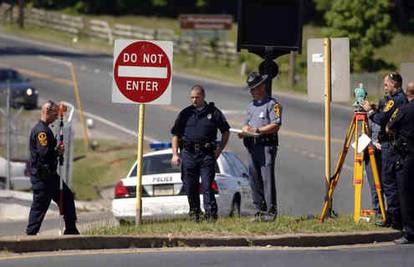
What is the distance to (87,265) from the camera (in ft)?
35.2

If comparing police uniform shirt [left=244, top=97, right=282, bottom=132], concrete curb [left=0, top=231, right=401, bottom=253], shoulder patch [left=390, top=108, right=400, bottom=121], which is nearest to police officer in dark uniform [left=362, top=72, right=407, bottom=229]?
shoulder patch [left=390, top=108, right=400, bottom=121]

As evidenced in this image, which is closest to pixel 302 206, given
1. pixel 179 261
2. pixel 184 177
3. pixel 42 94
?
pixel 184 177

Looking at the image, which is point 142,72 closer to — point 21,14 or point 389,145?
point 389,145

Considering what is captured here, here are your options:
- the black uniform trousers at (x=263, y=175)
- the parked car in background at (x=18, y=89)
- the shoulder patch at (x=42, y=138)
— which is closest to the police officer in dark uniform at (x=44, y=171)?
the shoulder patch at (x=42, y=138)

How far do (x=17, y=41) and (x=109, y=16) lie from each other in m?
14.5

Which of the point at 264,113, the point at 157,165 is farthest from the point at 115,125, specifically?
the point at 264,113

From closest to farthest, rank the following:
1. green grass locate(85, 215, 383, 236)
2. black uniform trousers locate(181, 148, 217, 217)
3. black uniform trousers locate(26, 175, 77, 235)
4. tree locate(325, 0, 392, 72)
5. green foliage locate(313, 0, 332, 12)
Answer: green grass locate(85, 215, 383, 236) < black uniform trousers locate(26, 175, 77, 235) < black uniform trousers locate(181, 148, 217, 217) < tree locate(325, 0, 392, 72) < green foliage locate(313, 0, 332, 12)

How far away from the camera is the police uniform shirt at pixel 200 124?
1392 centimetres

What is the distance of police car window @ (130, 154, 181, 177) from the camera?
17641 millimetres

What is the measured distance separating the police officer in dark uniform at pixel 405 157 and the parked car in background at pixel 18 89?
86.1ft

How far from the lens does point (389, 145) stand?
A: 1327 centimetres

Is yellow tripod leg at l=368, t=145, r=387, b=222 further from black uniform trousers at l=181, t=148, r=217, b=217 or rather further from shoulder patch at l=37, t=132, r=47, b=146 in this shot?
shoulder patch at l=37, t=132, r=47, b=146

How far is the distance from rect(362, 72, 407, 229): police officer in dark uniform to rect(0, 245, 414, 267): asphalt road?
49.5 inches

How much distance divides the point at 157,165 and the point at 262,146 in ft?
14.7
